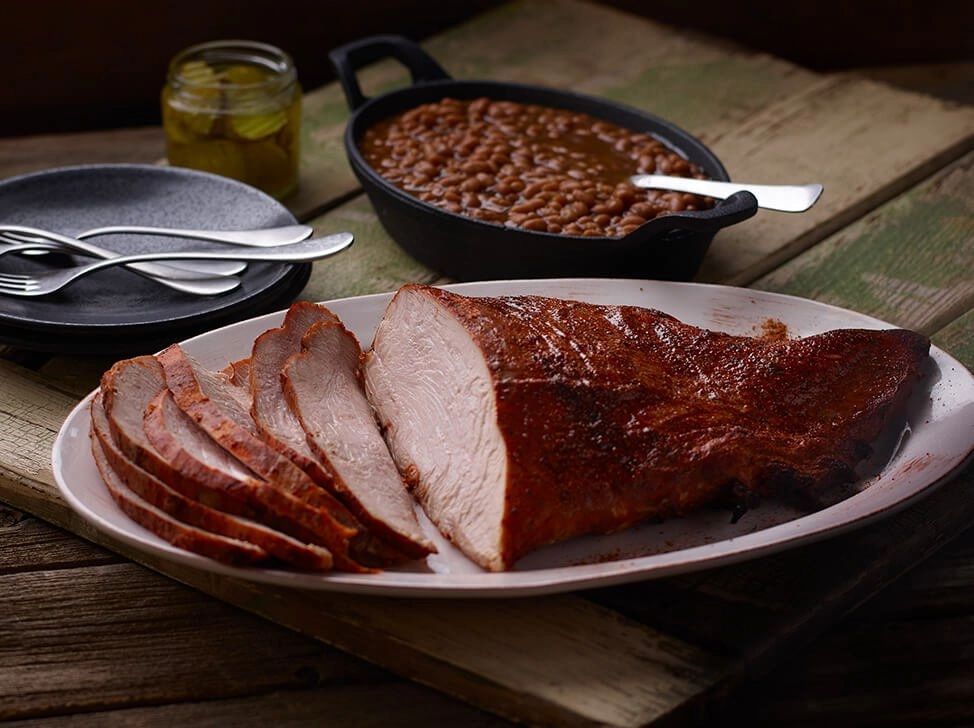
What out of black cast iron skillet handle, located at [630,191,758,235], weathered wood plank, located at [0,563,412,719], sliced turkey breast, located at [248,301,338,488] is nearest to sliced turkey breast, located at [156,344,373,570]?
sliced turkey breast, located at [248,301,338,488]

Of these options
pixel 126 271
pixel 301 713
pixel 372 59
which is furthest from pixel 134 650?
pixel 372 59

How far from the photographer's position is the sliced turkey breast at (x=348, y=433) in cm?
182

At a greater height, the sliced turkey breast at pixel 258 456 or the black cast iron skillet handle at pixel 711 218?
the black cast iron skillet handle at pixel 711 218

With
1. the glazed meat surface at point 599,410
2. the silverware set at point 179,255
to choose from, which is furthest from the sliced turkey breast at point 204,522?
the silverware set at point 179,255

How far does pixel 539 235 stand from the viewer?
2494 millimetres

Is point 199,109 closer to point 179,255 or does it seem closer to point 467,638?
point 179,255

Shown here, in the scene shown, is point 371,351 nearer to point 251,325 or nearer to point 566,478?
point 251,325

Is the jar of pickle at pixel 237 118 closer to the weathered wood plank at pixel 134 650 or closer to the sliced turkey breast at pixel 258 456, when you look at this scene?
the sliced turkey breast at pixel 258 456

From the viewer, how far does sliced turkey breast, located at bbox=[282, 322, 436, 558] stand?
1.82 m

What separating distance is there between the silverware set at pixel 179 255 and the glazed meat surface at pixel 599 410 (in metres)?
0.48

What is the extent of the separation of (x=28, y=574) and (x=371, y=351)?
71 cm

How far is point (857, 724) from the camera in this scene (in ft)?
6.07

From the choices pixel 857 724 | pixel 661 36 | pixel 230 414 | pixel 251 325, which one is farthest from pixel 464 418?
pixel 661 36

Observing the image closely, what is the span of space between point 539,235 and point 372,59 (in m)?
1.02
